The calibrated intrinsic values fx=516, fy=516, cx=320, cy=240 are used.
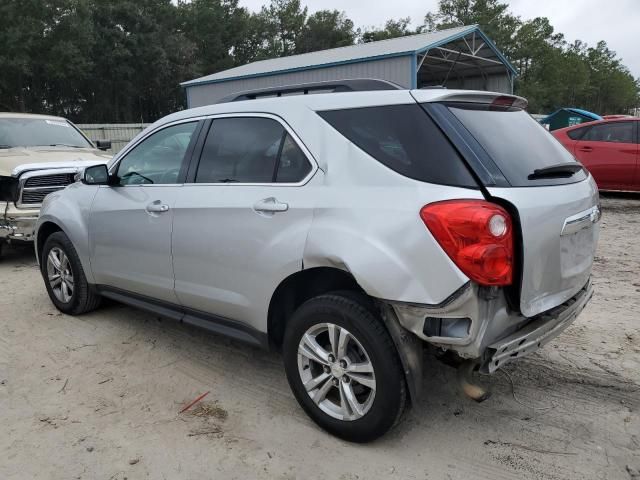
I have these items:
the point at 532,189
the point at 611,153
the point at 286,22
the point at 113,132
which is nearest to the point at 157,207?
the point at 532,189

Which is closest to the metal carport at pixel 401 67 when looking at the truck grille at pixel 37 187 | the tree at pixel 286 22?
the truck grille at pixel 37 187

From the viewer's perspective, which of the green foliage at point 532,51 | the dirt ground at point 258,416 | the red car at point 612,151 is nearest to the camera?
the dirt ground at point 258,416

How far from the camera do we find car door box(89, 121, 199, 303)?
139 inches

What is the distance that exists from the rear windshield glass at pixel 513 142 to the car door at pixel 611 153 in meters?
7.71

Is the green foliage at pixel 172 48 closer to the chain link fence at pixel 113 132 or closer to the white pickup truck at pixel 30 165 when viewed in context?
the chain link fence at pixel 113 132

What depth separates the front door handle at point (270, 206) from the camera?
9.18 feet

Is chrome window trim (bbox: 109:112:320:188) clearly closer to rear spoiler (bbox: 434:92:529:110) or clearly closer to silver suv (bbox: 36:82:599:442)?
silver suv (bbox: 36:82:599:442)

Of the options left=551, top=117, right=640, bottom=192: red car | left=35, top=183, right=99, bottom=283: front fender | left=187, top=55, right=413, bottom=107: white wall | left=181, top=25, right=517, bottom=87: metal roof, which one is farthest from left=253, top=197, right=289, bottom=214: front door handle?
left=181, top=25, right=517, bottom=87: metal roof

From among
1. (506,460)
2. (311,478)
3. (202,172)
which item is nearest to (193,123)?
(202,172)

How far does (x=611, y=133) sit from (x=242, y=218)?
930 cm

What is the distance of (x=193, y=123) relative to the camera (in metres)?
3.56

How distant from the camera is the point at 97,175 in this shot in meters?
4.00

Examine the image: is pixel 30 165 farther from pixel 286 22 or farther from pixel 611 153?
pixel 286 22

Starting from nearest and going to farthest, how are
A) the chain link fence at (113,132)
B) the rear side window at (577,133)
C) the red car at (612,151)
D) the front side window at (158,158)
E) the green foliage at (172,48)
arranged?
the front side window at (158,158)
the red car at (612,151)
the rear side window at (577,133)
the chain link fence at (113,132)
the green foliage at (172,48)
